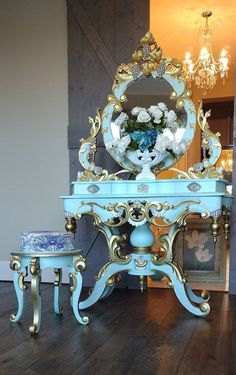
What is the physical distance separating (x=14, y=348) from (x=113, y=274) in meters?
0.76

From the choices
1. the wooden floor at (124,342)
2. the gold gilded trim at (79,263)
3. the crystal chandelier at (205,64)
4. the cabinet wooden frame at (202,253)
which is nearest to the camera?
the wooden floor at (124,342)

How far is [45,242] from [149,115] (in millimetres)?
950

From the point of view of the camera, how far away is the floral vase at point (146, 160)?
227 cm

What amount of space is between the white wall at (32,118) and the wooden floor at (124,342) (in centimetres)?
91

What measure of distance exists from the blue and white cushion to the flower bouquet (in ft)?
1.94

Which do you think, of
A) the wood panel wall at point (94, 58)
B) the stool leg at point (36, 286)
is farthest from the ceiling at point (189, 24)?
the stool leg at point (36, 286)

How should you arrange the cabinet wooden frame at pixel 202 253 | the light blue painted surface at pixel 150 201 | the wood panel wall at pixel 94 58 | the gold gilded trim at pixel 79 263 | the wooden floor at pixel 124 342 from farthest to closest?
the cabinet wooden frame at pixel 202 253, the wood panel wall at pixel 94 58, the light blue painted surface at pixel 150 201, the gold gilded trim at pixel 79 263, the wooden floor at pixel 124 342

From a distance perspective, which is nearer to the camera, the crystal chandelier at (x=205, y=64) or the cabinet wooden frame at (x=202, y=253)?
the cabinet wooden frame at (x=202, y=253)

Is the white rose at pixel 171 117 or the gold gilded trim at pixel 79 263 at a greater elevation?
the white rose at pixel 171 117

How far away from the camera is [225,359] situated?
157cm

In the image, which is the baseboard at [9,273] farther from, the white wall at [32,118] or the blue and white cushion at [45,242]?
the blue and white cushion at [45,242]

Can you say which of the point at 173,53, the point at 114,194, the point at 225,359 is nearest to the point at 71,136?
the point at 114,194

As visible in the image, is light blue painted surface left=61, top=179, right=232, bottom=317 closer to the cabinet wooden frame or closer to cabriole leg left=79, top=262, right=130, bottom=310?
cabriole leg left=79, top=262, right=130, bottom=310

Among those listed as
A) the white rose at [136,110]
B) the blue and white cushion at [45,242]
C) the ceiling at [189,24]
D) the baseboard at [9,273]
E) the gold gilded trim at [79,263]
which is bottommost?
the baseboard at [9,273]
